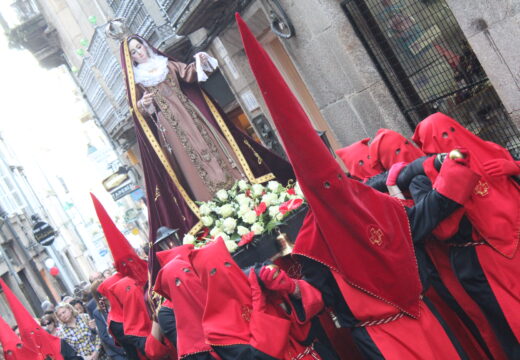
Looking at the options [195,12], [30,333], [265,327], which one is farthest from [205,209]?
[195,12]

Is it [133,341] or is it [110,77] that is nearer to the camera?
[133,341]

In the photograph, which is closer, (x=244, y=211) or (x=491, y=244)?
(x=491, y=244)

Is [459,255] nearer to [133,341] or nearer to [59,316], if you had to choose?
[133,341]

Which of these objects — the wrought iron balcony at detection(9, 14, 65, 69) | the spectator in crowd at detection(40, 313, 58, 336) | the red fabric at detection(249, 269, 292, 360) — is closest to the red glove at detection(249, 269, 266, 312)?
the red fabric at detection(249, 269, 292, 360)

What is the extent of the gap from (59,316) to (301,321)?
5.96 m

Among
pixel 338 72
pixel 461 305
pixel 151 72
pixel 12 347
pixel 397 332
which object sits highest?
pixel 151 72

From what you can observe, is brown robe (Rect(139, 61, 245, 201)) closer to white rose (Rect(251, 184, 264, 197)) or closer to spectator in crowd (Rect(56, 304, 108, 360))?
white rose (Rect(251, 184, 264, 197))

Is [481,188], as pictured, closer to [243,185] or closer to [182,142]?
[243,185]

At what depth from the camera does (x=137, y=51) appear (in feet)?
22.2

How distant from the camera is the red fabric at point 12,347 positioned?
25.0 feet

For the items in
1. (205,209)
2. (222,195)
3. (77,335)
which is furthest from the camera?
(77,335)

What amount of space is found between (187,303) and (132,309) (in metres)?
2.21

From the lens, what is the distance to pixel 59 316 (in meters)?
8.89

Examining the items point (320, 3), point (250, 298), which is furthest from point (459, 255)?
point (320, 3)
